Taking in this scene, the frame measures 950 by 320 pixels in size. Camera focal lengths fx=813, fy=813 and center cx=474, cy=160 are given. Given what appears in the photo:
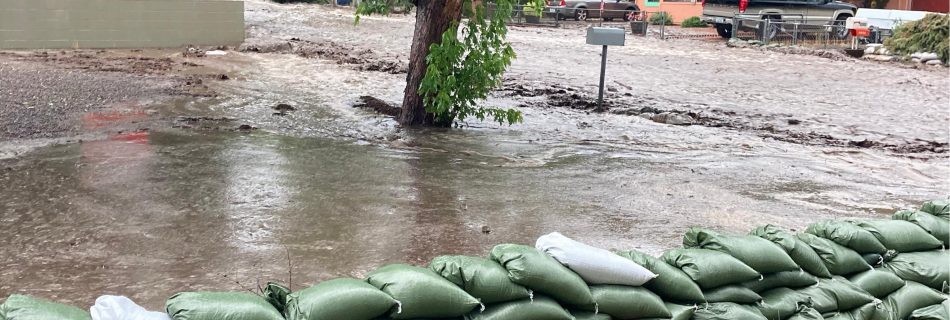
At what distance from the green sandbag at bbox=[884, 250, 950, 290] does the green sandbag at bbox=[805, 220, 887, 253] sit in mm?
114

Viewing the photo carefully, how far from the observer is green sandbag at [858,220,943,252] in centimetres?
420

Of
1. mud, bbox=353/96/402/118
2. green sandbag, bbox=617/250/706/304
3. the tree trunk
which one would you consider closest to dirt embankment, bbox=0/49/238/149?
mud, bbox=353/96/402/118

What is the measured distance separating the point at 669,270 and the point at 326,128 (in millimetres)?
6197

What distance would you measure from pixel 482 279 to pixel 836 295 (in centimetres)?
192

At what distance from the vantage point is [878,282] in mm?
4055

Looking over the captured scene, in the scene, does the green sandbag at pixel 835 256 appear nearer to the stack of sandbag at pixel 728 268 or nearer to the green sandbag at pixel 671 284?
the stack of sandbag at pixel 728 268

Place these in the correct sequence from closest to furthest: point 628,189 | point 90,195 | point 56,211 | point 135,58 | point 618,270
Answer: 1. point 618,270
2. point 56,211
3. point 90,195
4. point 628,189
5. point 135,58

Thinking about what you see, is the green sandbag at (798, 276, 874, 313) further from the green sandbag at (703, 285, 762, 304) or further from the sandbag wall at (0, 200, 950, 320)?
the green sandbag at (703, 285, 762, 304)

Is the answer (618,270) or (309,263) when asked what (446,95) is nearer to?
(309,263)

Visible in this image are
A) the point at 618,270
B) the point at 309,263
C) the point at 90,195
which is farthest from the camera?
the point at 90,195

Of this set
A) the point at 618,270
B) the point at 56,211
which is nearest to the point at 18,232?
the point at 56,211

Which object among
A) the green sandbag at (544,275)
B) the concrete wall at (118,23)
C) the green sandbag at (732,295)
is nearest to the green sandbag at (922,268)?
the green sandbag at (732,295)

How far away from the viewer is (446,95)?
8.81 meters

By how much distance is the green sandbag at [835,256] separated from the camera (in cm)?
396
